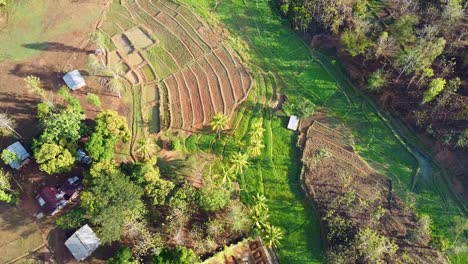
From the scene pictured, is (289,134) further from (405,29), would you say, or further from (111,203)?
(111,203)

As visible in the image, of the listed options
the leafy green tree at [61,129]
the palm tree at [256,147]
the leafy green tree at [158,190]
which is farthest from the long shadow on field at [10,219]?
the palm tree at [256,147]

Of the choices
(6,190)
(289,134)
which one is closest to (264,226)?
(289,134)

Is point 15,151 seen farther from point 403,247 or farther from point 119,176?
point 403,247

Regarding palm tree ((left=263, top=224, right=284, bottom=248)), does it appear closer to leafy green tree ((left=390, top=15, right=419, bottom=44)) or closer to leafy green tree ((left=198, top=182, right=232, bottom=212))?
leafy green tree ((left=198, top=182, right=232, bottom=212))

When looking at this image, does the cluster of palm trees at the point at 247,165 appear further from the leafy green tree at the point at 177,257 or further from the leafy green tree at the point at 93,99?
the leafy green tree at the point at 93,99

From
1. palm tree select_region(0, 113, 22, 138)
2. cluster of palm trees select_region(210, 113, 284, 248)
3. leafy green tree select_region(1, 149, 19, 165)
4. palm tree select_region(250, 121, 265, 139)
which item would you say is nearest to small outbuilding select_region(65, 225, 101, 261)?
leafy green tree select_region(1, 149, 19, 165)
